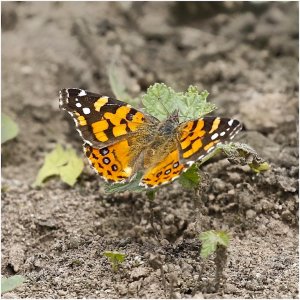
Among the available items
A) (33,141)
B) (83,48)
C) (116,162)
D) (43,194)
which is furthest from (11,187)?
(83,48)

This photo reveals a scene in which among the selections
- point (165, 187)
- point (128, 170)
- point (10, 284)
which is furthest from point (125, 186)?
point (165, 187)

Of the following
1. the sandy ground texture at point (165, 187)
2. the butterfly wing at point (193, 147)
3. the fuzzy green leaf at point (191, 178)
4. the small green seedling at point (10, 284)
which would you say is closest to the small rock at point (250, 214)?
the sandy ground texture at point (165, 187)

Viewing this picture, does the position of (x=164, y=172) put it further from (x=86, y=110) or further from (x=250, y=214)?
(x=250, y=214)

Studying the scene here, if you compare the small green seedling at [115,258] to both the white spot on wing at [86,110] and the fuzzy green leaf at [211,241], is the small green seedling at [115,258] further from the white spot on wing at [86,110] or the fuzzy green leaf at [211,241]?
the white spot on wing at [86,110]

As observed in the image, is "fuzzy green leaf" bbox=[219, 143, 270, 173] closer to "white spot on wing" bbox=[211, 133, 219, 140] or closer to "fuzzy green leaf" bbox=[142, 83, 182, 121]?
"white spot on wing" bbox=[211, 133, 219, 140]

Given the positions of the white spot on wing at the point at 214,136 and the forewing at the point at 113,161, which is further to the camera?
the forewing at the point at 113,161
